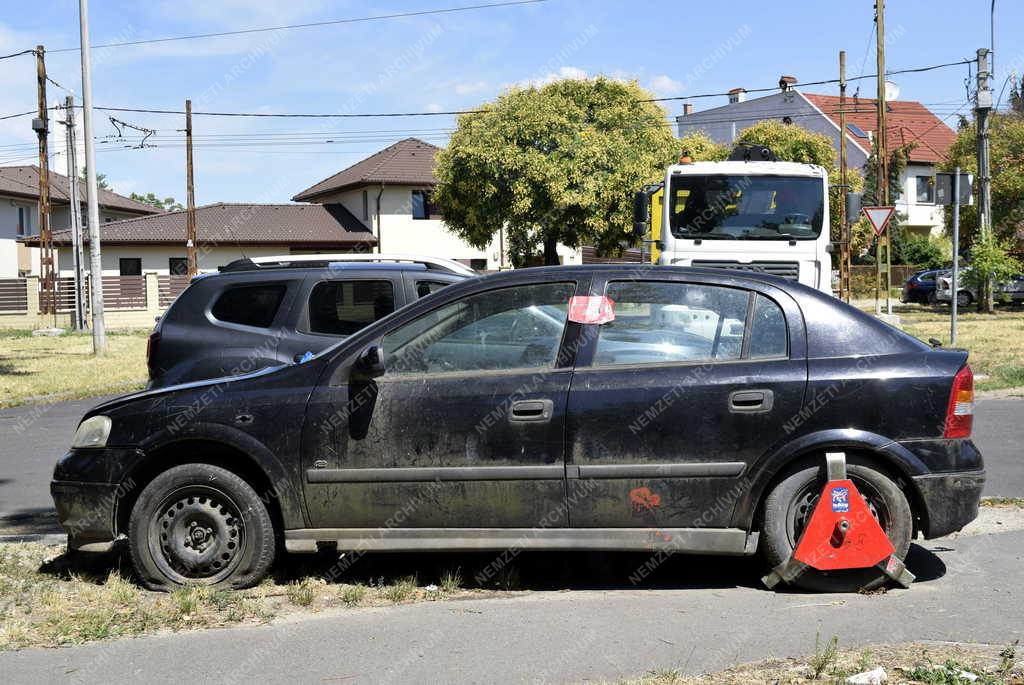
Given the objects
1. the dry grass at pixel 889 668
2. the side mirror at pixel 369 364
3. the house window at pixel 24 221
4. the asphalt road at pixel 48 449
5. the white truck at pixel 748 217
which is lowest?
the asphalt road at pixel 48 449

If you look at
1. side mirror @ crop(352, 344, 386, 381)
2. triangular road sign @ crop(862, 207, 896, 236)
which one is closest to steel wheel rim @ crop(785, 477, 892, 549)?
side mirror @ crop(352, 344, 386, 381)

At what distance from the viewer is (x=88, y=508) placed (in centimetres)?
555

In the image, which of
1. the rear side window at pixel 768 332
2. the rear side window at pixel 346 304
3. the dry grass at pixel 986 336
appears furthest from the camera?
the dry grass at pixel 986 336

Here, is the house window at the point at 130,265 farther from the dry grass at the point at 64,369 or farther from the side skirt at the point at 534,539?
the side skirt at the point at 534,539

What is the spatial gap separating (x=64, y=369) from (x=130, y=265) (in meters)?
30.3

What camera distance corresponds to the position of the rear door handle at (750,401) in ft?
17.1

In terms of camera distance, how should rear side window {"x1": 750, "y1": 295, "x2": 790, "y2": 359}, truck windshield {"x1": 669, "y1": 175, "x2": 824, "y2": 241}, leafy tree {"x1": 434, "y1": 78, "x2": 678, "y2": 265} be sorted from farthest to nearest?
leafy tree {"x1": 434, "y1": 78, "x2": 678, "y2": 265} → truck windshield {"x1": 669, "y1": 175, "x2": 824, "y2": 241} → rear side window {"x1": 750, "y1": 295, "x2": 790, "y2": 359}

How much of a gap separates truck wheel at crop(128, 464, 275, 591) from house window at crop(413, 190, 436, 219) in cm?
4529

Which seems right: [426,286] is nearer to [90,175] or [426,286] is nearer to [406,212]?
[90,175]

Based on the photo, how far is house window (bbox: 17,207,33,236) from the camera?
54188 mm

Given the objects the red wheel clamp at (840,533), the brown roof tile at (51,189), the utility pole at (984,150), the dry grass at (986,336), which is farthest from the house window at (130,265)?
the red wheel clamp at (840,533)

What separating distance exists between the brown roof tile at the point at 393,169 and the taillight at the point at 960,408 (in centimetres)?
4460

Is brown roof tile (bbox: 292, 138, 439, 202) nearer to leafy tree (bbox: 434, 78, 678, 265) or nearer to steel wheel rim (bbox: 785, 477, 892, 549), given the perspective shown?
leafy tree (bbox: 434, 78, 678, 265)

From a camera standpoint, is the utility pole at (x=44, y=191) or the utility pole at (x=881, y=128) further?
the utility pole at (x=44, y=191)
